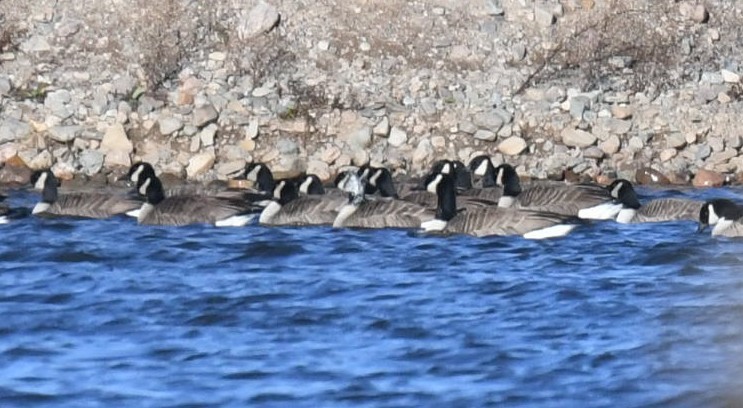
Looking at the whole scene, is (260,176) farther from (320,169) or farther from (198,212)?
(198,212)

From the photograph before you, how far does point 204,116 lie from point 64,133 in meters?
1.95

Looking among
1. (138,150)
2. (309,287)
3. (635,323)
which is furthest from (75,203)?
(635,323)

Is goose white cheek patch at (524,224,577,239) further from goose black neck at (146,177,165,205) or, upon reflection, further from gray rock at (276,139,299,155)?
gray rock at (276,139,299,155)

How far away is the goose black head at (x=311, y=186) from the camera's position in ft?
74.2

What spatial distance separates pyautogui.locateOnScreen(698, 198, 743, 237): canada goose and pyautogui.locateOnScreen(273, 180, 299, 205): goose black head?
5031mm

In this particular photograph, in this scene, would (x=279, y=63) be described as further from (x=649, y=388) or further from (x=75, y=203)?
(x=649, y=388)

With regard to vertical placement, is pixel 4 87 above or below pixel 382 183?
above

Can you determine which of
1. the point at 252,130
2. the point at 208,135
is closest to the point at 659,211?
the point at 252,130

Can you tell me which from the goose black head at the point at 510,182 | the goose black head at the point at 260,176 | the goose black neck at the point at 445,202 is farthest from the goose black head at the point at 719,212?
the goose black head at the point at 260,176

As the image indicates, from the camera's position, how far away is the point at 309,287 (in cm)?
1684

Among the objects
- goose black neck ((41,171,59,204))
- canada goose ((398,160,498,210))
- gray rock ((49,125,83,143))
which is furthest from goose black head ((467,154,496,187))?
goose black neck ((41,171,59,204))

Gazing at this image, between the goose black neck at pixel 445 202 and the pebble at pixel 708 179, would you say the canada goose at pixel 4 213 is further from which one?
the pebble at pixel 708 179

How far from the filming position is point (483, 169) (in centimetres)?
2412

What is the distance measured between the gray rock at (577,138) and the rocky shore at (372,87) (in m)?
0.02
